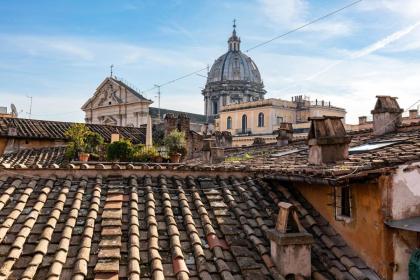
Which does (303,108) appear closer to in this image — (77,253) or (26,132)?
(26,132)

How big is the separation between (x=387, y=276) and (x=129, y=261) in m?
4.00

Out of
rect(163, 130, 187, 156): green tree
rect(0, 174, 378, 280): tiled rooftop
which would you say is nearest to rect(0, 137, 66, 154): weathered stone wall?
rect(163, 130, 187, 156): green tree

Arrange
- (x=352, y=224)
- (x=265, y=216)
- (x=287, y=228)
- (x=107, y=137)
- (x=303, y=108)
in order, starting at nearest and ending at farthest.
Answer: (x=287, y=228), (x=352, y=224), (x=265, y=216), (x=107, y=137), (x=303, y=108)

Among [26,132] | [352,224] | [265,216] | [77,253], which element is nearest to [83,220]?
[77,253]

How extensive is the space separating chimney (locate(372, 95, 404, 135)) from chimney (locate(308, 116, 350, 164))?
377cm

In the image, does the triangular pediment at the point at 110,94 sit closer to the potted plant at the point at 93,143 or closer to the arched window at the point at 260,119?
the arched window at the point at 260,119

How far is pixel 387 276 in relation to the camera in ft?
22.4

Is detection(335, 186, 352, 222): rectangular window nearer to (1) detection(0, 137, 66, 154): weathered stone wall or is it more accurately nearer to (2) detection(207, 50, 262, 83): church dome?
(1) detection(0, 137, 66, 154): weathered stone wall

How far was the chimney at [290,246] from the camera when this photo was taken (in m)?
6.78

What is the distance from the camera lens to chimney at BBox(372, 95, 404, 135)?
13.2 metres

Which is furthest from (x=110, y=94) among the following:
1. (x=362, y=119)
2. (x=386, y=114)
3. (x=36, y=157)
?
(x=386, y=114)

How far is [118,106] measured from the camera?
2258 inches

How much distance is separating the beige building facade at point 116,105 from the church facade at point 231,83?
2435 centimetres

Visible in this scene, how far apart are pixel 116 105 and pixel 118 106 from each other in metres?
0.39
